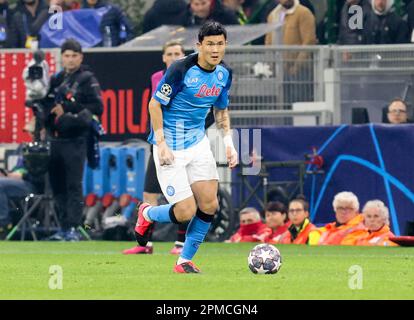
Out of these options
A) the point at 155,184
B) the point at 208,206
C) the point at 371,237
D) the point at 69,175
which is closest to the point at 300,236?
the point at 371,237

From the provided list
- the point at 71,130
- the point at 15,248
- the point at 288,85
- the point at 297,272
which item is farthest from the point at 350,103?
the point at 297,272

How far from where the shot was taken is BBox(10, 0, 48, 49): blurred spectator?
25.3 meters

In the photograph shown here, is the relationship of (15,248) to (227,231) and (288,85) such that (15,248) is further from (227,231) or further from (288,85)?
(288,85)

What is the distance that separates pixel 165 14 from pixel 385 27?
380 cm

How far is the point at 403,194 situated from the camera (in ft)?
67.8

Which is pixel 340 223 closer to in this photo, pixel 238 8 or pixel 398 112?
pixel 398 112

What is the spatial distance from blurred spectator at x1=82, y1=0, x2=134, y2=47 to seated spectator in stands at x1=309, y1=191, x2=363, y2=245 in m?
5.38

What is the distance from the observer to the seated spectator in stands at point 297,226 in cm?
2036

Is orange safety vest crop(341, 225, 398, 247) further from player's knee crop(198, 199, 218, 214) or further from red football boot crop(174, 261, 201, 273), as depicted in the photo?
red football boot crop(174, 261, 201, 273)

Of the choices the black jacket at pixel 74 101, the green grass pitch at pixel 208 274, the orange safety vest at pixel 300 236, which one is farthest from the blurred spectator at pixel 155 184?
the black jacket at pixel 74 101

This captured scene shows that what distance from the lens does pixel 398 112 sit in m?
21.1

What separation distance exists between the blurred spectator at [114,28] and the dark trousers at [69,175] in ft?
9.87

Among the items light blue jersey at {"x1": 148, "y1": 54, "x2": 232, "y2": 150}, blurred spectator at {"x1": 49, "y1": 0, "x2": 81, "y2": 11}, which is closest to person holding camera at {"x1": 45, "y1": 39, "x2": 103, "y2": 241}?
blurred spectator at {"x1": 49, "y1": 0, "x2": 81, "y2": 11}
